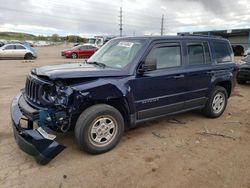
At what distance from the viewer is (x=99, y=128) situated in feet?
12.8

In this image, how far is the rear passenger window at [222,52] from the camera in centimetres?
569

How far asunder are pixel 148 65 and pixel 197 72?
1471 mm

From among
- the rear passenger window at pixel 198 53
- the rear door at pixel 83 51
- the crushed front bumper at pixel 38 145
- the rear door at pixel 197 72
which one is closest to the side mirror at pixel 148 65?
the rear door at pixel 197 72

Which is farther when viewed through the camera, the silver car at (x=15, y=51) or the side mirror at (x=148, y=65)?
the silver car at (x=15, y=51)

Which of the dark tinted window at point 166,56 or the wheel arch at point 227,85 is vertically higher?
the dark tinted window at point 166,56

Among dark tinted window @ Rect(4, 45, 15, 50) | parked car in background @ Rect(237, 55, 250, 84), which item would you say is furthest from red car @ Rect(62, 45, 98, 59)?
parked car in background @ Rect(237, 55, 250, 84)

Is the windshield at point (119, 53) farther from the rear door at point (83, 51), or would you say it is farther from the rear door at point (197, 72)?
the rear door at point (83, 51)

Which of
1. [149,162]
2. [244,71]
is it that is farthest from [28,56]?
[149,162]

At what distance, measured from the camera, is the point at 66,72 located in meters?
3.70

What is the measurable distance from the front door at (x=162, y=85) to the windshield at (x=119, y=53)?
28cm

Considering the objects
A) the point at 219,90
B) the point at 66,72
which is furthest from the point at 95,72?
the point at 219,90

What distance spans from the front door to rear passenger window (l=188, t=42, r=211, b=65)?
0.33 meters

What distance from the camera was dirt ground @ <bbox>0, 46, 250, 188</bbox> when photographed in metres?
3.24

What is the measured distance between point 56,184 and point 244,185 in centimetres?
237
